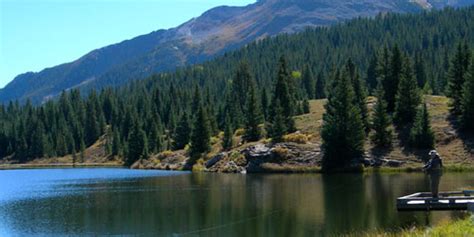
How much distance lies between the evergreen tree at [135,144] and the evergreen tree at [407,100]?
7723 cm

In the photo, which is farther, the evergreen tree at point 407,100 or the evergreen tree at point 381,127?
the evergreen tree at point 407,100

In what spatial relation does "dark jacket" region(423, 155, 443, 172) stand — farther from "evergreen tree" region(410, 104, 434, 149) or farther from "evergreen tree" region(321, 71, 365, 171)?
"evergreen tree" region(321, 71, 365, 171)

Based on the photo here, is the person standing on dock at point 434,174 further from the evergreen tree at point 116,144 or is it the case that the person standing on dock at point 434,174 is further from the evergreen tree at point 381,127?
the evergreen tree at point 116,144

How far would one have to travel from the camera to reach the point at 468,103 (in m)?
90.1

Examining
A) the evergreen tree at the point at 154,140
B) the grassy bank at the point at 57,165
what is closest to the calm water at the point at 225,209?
the evergreen tree at the point at 154,140

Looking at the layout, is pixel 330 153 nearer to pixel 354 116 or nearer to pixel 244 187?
pixel 354 116

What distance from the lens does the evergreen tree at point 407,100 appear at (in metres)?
98.2

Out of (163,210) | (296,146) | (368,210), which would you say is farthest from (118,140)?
(368,210)

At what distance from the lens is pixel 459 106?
3807 inches

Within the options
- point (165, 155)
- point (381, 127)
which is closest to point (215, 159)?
point (165, 155)

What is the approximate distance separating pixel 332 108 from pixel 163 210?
51819 mm

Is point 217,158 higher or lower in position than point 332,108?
lower

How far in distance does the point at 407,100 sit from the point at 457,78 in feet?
33.8

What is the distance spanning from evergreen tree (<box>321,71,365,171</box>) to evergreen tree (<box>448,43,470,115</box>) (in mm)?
17328
